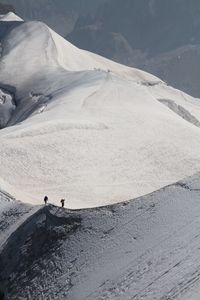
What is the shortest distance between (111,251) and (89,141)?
95.7 feet

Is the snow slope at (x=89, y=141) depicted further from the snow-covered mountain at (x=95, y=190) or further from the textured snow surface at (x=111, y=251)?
the textured snow surface at (x=111, y=251)

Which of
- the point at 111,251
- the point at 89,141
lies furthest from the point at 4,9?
the point at 111,251

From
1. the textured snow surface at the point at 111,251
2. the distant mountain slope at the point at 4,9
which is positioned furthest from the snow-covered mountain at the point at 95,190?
the distant mountain slope at the point at 4,9

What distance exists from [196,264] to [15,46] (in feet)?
319

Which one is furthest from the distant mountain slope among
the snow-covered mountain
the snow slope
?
the snow slope

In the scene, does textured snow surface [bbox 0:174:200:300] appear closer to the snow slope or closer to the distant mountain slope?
the snow slope

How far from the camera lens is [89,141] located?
195 feet

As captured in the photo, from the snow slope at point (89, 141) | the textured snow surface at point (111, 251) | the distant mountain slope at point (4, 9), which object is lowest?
the distant mountain slope at point (4, 9)

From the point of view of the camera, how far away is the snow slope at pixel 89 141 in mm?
48281

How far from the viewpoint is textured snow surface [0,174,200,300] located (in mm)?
Result: 28228

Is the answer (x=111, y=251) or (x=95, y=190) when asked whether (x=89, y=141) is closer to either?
(x=95, y=190)

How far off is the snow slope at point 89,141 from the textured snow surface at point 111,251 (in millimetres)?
7713

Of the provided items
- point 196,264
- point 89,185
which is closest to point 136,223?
point 196,264

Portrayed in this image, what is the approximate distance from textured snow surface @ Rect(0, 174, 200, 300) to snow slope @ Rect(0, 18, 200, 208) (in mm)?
7713
